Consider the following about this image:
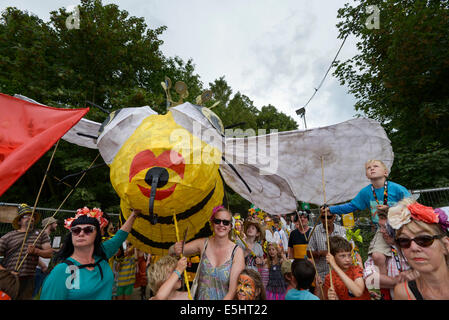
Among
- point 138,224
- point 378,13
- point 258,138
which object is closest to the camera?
point 258,138

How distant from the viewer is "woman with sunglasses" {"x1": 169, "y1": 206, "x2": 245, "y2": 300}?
6.52 feet

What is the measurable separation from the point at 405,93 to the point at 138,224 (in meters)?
8.80

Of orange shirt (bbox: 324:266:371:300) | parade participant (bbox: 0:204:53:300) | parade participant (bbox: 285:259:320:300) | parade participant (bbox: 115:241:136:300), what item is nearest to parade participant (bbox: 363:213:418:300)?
orange shirt (bbox: 324:266:371:300)

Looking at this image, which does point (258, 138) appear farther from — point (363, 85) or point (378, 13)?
point (363, 85)

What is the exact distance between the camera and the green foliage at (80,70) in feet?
27.6

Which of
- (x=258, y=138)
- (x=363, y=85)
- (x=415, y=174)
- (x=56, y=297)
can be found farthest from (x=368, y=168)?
(x=363, y=85)

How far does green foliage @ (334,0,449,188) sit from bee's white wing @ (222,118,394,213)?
6.14m

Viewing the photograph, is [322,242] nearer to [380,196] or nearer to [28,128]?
[380,196]

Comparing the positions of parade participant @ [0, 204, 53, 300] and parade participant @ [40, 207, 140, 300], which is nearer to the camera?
parade participant @ [40, 207, 140, 300]

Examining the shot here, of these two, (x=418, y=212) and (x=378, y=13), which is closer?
(x=418, y=212)

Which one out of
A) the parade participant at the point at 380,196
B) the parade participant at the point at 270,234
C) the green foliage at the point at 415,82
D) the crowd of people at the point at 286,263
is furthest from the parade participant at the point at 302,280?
the green foliage at the point at 415,82

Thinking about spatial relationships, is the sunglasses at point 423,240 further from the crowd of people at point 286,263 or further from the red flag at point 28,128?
the red flag at point 28,128

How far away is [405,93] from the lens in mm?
7762

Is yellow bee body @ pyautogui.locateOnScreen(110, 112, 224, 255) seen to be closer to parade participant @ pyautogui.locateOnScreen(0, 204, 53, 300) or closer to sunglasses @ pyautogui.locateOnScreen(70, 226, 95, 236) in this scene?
sunglasses @ pyautogui.locateOnScreen(70, 226, 95, 236)
